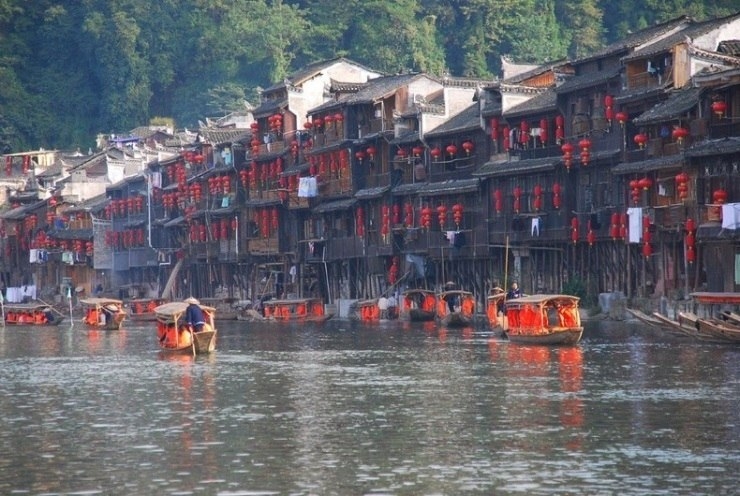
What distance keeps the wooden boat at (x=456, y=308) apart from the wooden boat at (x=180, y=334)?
19.3 m

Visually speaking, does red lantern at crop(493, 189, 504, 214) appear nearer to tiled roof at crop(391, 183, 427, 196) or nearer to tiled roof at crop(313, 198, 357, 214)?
tiled roof at crop(391, 183, 427, 196)

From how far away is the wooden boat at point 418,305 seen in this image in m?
87.4

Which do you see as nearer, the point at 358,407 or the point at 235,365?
the point at 358,407

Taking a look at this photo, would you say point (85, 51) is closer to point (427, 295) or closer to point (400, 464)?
point (427, 295)

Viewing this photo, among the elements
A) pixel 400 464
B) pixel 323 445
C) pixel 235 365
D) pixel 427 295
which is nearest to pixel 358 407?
pixel 323 445

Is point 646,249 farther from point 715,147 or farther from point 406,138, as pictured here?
point 406,138

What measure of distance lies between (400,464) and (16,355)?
122ft

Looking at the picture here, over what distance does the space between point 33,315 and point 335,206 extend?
2136 cm

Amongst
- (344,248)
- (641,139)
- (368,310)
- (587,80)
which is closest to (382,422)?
(641,139)

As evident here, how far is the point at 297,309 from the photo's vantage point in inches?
3789

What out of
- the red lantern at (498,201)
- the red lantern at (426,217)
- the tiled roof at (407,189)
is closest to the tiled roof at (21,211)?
the tiled roof at (407,189)

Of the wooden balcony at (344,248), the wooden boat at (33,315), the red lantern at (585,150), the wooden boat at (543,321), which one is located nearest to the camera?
the wooden boat at (543,321)

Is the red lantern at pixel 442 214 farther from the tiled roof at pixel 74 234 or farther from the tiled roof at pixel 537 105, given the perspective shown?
the tiled roof at pixel 74 234

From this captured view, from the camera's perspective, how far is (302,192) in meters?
103
